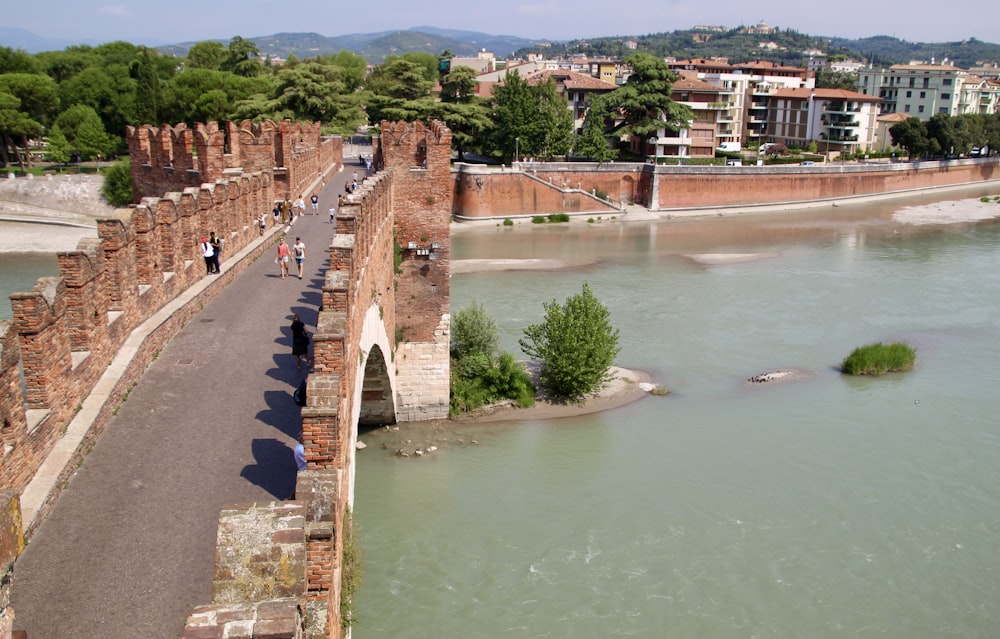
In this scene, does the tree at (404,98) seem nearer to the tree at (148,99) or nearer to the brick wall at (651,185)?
the brick wall at (651,185)

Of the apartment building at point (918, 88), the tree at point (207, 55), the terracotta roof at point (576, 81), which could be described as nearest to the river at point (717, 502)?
the terracotta roof at point (576, 81)

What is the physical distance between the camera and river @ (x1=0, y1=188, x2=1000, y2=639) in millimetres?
13086

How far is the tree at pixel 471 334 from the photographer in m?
21.0

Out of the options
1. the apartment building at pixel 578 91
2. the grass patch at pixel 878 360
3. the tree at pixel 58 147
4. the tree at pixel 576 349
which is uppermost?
the apartment building at pixel 578 91

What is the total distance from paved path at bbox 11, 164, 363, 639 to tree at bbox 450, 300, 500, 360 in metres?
8.89

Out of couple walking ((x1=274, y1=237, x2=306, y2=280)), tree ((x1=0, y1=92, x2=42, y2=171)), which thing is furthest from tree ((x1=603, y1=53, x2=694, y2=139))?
couple walking ((x1=274, y1=237, x2=306, y2=280))

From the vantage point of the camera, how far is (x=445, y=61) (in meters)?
99.5

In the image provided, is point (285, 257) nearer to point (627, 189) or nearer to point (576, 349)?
point (576, 349)

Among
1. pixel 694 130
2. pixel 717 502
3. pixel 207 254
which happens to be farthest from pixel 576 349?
pixel 694 130

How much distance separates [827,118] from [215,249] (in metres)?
67.5

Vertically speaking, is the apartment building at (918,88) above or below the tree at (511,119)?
above

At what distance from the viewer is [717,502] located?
16172 mm

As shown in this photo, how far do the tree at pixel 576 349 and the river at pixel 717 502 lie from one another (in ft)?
3.14

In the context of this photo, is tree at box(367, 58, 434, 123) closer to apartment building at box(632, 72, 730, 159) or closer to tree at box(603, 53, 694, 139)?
tree at box(603, 53, 694, 139)
